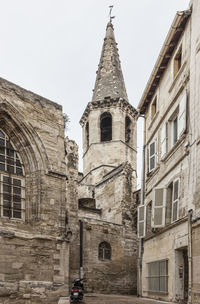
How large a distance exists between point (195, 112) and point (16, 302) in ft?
25.9

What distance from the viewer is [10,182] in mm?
12750

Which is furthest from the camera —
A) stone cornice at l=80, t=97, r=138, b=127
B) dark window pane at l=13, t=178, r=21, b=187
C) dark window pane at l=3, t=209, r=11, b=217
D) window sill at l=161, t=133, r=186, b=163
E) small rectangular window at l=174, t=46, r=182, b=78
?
stone cornice at l=80, t=97, r=138, b=127

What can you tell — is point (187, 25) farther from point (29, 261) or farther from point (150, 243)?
point (29, 261)

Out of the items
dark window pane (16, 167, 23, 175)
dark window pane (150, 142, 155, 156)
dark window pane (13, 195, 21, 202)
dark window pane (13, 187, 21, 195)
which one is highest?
dark window pane (150, 142, 155, 156)

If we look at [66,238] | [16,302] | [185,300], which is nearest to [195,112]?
[185,300]

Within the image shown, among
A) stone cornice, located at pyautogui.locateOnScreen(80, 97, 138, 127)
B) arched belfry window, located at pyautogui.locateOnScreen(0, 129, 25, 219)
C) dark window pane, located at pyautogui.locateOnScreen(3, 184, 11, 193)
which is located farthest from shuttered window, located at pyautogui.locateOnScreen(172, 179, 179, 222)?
stone cornice, located at pyautogui.locateOnScreen(80, 97, 138, 127)

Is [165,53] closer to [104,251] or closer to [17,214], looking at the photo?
[17,214]

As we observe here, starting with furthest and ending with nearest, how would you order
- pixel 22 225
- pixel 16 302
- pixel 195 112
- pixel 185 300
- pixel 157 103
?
pixel 157 103, pixel 22 225, pixel 16 302, pixel 185 300, pixel 195 112

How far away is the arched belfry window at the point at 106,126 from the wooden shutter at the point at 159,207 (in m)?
21.2

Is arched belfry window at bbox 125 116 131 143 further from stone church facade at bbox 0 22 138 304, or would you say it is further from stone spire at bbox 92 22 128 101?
stone church facade at bbox 0 22 138 304

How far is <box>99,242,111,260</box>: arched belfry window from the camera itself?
19.8m

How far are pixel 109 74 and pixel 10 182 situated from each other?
979 inches

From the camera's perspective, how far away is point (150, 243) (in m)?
13.0

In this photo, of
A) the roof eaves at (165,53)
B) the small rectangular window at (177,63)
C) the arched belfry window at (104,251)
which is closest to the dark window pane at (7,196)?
the roof eaves at (165,53)
